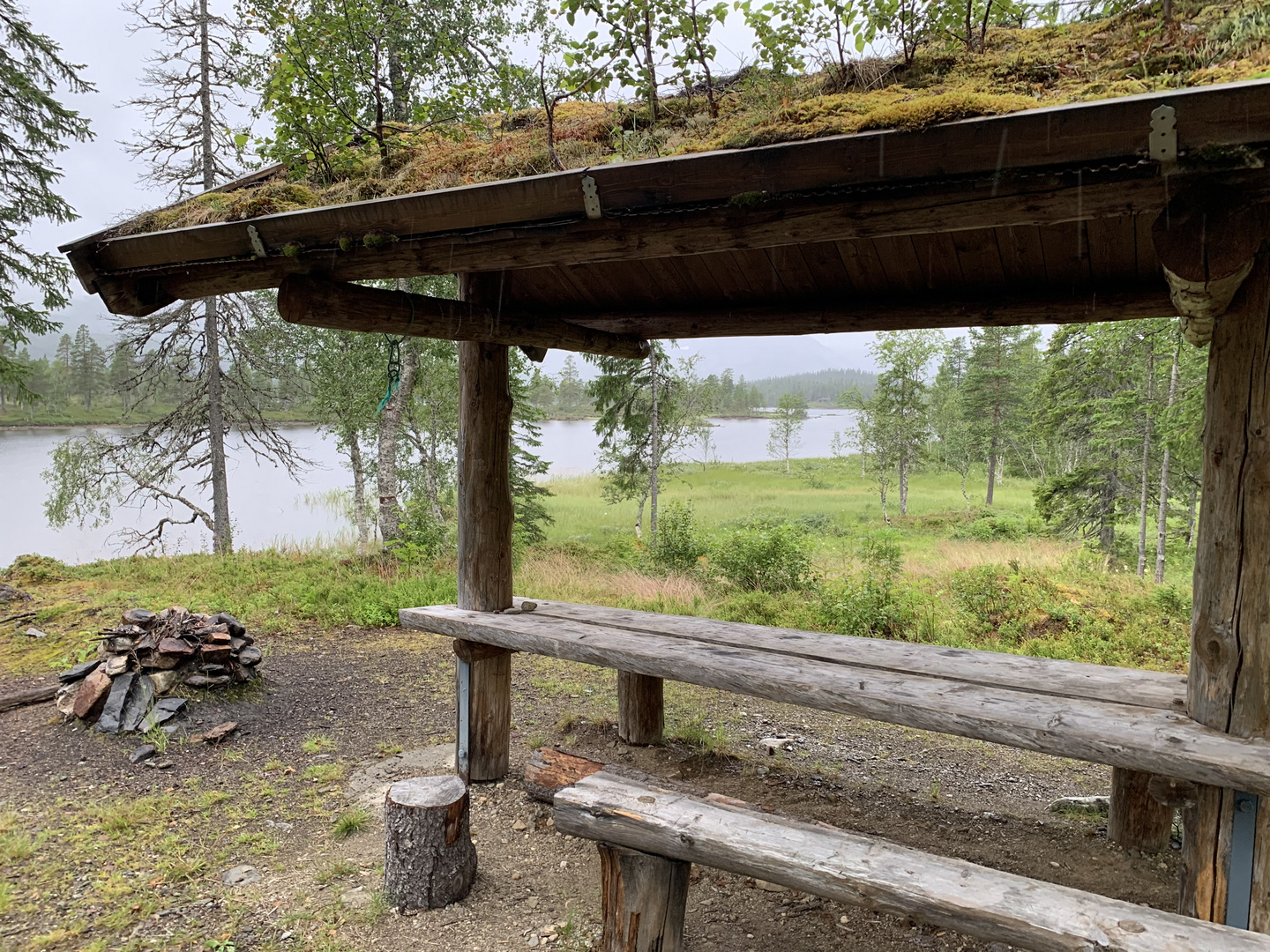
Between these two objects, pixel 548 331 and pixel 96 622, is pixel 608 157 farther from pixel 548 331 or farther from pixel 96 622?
pixel 96 622

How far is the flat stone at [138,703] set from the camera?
17.7ft

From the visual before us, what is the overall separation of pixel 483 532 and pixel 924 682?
276 centimetres

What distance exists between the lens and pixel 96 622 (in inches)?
323

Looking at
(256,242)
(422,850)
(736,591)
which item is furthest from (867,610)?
(256,242)

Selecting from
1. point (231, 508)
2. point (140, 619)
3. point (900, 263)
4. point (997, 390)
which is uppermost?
point (997, 390)

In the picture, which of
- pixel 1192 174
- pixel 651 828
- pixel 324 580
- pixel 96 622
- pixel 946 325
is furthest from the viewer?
pixel 324 580

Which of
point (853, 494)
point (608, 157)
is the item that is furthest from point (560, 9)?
point (853, 494)

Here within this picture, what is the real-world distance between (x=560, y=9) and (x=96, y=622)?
28.9 feet

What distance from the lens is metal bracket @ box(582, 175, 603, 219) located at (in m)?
2.66

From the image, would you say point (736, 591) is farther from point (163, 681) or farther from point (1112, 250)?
point (1112, 250)

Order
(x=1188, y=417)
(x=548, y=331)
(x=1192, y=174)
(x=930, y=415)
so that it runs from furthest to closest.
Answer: (x=930, y=415) → (x=1188, y=417) → (x=548, y=331) → (x=1192, y=174)

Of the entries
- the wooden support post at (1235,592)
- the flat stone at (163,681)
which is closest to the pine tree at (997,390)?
the wooden support post at (1235,592)

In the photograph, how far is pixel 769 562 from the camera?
9.99 m

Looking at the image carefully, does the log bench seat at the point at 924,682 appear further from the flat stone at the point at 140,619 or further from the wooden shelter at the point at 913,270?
the flat stone at the point at 140,619
